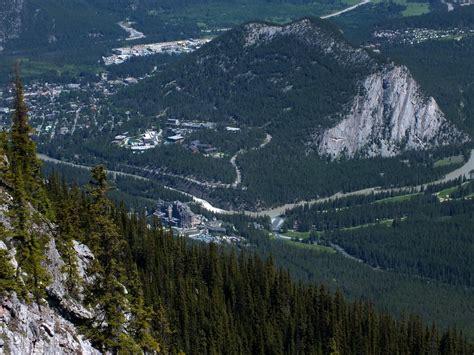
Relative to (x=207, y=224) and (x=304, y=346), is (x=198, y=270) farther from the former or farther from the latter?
(x=207, y=224)

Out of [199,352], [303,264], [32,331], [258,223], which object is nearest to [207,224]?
[258,223]

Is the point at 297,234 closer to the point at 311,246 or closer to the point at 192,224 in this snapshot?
Answer: the point at 311,246

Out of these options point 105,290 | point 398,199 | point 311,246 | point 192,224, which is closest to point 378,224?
point 398,199

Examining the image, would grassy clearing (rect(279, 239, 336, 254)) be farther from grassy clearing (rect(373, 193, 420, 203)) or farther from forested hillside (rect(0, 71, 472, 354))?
forested hillside (rect(0, 71, 472, 354))

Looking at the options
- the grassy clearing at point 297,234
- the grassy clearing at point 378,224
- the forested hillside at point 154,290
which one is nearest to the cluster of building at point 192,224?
the grassy clearing at point 297,234

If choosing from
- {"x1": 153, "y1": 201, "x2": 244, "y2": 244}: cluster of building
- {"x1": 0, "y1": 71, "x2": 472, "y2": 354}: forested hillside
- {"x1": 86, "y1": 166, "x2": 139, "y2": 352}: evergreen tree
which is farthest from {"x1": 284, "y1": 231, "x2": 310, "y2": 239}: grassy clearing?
{"x1": 86, "y1": 166, "x2": 139, "y2": 352}: evergreen tree

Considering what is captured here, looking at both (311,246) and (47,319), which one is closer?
(47,319)

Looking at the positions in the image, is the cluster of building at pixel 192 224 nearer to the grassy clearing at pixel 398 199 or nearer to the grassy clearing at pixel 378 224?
the grassy clearing at pixel 378 224
